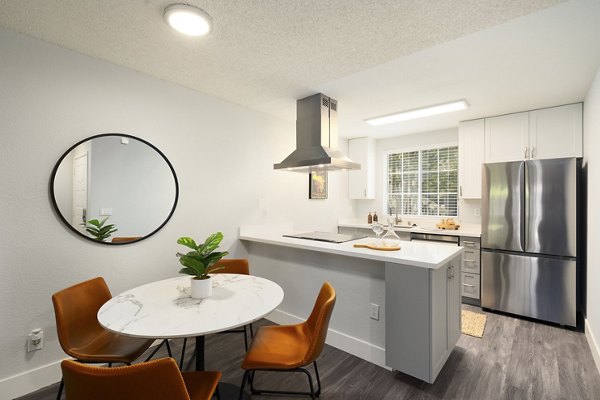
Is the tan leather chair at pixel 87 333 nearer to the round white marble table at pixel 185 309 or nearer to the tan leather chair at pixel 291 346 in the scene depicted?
the round white marble table at pixel 185 309

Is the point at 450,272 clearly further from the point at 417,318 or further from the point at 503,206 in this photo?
the point at 503,206

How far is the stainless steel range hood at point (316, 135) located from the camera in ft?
9.79

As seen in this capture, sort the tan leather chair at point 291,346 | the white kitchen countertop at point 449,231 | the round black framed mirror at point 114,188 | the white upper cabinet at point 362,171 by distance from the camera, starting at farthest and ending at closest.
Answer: the white upper cabinet at point 362,171 → the white kitchen countertop at point 449,231 → the round black framed mirror at point 114,188 → the tan leather chair at point 291,346

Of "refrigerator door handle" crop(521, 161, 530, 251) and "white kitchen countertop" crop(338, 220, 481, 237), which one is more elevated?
"refrigerator door handle" crop(521, 161, 530, 251)

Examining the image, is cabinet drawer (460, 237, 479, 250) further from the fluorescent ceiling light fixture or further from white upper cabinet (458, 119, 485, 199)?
the fluorescent ceiling light fixture

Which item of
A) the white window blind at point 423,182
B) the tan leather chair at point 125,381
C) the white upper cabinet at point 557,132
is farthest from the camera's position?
the white window blind at point 423,182

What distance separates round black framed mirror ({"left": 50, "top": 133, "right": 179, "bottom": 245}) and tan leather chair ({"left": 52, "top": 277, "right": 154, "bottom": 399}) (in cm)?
56

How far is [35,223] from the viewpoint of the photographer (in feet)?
6.75

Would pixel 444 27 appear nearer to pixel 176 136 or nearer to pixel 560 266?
pixel 176 136

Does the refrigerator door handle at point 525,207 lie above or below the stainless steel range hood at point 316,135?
below

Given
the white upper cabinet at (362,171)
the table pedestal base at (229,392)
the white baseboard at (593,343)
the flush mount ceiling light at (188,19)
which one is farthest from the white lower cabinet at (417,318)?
the white upper cabinet at (362,171)

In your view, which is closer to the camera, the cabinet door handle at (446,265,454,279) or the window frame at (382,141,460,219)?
the cabinet door handle at (446,265,454,279)

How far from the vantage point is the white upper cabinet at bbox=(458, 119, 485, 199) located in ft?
12.8

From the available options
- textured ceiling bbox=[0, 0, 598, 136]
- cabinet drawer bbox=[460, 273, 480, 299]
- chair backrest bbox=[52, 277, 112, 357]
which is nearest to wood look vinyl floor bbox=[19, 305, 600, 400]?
chair backrest bbox=[52, 277, 112, 357]
